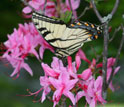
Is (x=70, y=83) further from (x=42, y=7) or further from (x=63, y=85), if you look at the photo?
(x=42, y=7)

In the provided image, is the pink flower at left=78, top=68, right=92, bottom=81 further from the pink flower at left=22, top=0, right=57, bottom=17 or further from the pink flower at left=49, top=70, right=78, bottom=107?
the pink flower at left=22, top=0, right=57, bottom=17

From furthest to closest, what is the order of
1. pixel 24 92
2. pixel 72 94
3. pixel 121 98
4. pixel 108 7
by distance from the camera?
pixel 24 92 < pixel 121 98 < pixel 108 7 < pixel 72 94

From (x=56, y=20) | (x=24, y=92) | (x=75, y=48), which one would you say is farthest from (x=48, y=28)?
(x=24, y=92)

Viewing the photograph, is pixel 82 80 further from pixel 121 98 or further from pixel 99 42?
pixel 121 98

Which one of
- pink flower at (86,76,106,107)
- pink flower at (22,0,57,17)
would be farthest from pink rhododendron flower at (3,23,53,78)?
pink flower at (86,76,106,107)

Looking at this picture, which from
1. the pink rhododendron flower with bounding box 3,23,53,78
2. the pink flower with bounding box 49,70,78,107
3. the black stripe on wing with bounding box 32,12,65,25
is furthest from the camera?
the pink rhododendron flower with bounding box 3,23,53,78
